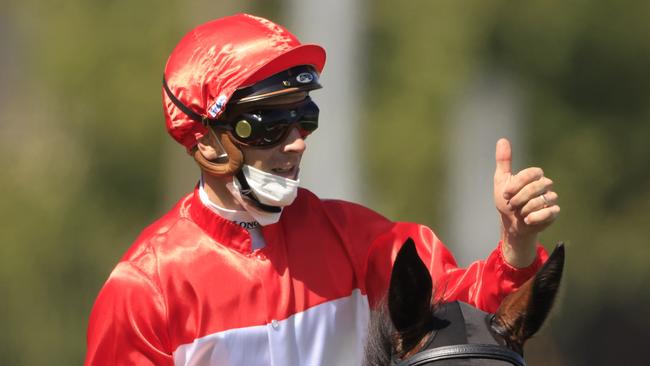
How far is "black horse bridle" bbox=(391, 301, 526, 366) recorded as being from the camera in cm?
304

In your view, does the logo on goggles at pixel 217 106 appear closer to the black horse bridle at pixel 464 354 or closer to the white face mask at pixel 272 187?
the white face mask at pixel 272 187

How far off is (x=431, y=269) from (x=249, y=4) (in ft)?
35.5

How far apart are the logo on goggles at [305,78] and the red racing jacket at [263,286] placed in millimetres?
449

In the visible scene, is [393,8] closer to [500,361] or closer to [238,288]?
[238,288]

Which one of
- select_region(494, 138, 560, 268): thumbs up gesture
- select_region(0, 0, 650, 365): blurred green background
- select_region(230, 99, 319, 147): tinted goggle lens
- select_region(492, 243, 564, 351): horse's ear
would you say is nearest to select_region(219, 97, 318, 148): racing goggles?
select_region(230, 99, 319, 147): tinted goggle lens

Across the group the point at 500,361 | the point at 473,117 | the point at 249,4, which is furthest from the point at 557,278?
the point at 249,4

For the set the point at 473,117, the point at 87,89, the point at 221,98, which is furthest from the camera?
the point at 87,89

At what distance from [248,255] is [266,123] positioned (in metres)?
0.43

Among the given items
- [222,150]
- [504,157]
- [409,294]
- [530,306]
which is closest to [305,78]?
[222,150]

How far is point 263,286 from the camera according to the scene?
4.02 m

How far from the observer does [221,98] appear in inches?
154

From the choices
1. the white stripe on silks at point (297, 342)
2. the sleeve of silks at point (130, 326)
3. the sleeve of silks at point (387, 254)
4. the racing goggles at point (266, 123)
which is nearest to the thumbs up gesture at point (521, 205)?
the sleeve of silks at point (387, 254)

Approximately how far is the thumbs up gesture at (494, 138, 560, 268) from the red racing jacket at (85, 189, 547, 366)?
0.25 ft

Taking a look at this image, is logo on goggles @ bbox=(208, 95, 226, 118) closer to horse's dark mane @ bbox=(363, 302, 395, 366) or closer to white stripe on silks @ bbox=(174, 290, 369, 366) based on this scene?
white stripe on silks @ bbox=(174, 290, 369, 366)
